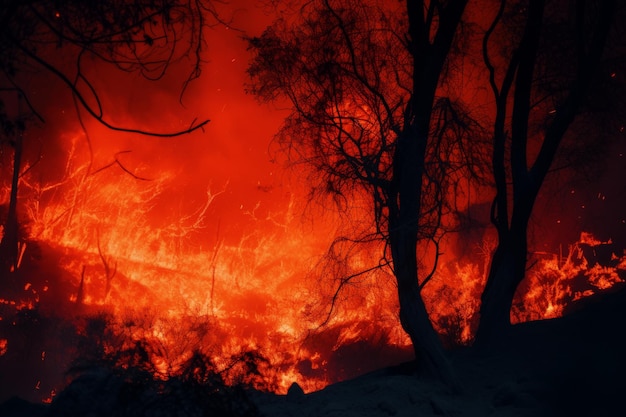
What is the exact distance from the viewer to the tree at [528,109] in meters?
9.98

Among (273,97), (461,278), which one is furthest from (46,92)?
(273,97)

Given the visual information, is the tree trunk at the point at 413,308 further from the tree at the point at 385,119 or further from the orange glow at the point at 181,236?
the orange glow at the point at 181,236

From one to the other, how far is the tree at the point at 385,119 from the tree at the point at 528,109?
0.97 m

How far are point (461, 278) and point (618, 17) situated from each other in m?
20.3

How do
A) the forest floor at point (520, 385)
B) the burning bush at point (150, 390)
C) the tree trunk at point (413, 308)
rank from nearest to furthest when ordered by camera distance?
the burning bush at point (150, 390)
the forest floor at point (520, 385)
the tree trunk at point (413, 308)

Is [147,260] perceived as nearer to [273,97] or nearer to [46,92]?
[46,92]

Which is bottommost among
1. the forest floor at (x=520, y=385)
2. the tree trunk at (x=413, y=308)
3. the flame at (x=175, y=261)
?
the forest floor at (x=520, y=385)

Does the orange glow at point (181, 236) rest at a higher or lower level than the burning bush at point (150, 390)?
higher

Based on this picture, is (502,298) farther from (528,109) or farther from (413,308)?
(528,109)

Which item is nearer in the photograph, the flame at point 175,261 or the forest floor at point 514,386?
the forest floor at point 514,386

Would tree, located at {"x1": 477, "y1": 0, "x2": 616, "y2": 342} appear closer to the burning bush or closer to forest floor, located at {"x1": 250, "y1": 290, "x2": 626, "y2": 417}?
forest floor, located at {"x1": 250, "y1": 290, "x2": 626, "y2": 417}

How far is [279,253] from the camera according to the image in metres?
42.8

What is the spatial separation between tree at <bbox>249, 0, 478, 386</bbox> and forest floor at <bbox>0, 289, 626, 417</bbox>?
654 millimetres

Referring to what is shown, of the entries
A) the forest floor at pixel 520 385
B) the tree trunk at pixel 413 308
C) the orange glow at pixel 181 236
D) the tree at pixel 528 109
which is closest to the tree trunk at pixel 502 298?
the tree at pixel 528 109
